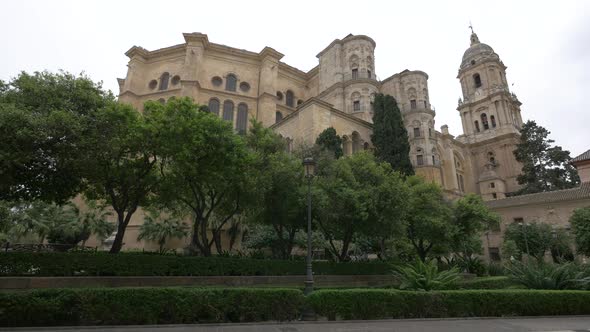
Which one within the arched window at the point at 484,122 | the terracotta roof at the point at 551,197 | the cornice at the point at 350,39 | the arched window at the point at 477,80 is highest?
the arched window at the point at 477,80

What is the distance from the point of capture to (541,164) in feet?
140

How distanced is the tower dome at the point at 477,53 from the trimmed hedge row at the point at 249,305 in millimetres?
58645

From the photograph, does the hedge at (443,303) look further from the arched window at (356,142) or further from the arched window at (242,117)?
the arched window at (242,117)

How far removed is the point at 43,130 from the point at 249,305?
26.3 feet

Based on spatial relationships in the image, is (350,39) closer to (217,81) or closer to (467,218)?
(217,81)

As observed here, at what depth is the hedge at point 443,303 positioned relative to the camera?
344 inches

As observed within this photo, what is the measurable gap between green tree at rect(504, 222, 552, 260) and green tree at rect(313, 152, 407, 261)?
17.4m

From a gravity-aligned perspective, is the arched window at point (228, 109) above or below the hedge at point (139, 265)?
above

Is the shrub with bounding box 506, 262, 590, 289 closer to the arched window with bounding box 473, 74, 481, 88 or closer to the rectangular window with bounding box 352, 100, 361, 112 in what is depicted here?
the rectangular window with bounding box 352, 100, 361, 112

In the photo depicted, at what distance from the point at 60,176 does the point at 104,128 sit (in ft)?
7.71

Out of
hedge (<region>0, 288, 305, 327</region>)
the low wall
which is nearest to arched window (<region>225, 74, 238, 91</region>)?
the low wall

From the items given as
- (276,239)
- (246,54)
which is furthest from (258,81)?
(276,239)

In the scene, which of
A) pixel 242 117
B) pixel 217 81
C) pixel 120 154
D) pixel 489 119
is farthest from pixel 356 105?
pixel 489 119

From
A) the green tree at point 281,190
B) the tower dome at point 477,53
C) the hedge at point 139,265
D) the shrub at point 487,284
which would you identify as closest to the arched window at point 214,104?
the green tree at point 281,190
